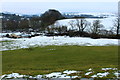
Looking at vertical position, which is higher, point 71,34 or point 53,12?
point 53,12

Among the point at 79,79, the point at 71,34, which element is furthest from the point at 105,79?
the point at 71,34

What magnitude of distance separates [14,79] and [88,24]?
50.7 meters

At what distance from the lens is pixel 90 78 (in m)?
5.58

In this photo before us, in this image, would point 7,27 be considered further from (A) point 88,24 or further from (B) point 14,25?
(A) point 88,24

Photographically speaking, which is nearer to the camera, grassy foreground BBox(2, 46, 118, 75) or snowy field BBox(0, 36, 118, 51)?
grassy foreground BBox(2, 46, 118, 75)

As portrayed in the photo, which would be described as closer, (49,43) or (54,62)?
(54,62)

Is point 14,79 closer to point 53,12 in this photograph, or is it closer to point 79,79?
point 79,79

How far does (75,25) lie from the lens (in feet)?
187

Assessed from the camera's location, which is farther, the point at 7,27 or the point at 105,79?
the point at 7,27

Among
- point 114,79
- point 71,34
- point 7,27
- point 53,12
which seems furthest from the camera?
point 53,12

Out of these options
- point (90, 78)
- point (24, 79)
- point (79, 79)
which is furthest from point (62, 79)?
point (24, 79)

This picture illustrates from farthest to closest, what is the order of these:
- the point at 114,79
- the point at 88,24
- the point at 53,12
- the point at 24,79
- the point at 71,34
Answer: the point at 53,12
the point at 88,24
the point at 71,34
the point at 24,79
the point at 114,79

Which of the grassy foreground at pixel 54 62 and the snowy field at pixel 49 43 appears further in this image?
the snowy field at pixel 49 43

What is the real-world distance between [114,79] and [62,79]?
5.74 ft
